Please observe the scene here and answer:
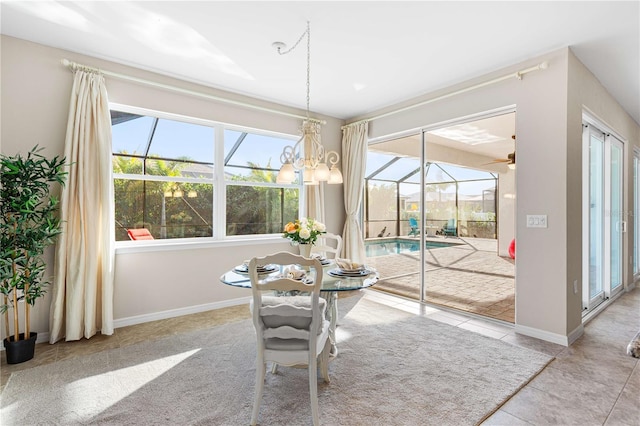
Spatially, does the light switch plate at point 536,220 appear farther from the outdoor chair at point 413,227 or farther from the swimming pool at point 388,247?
the swimming pool at point 388,247

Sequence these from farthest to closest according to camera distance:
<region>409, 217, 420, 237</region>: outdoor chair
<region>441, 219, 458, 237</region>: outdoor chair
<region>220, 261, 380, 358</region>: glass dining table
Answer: <region>409, 217, 420, 237</region>: outdoor chair, <region>441, 219, 458, 237</region>: outdoor chair, <region>220, 261, 380, 358</region>: glass dining table

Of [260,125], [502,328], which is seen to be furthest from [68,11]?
[502,328]

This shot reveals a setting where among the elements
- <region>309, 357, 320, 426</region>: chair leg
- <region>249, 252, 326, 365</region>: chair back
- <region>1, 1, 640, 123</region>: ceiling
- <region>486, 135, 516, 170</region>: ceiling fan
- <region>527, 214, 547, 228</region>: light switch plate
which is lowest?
<region>309, 357, 320, 426</region>: chair leg

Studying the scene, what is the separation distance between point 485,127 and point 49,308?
5.05 meters

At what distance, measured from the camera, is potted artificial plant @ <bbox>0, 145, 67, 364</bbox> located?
2.45m

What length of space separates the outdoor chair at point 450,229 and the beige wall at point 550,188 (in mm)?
1074

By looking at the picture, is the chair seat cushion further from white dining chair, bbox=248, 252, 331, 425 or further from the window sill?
the window sill

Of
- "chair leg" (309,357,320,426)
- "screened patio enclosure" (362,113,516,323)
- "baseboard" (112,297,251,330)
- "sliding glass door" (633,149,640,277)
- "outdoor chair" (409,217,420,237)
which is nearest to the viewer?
"chair leg" (309,357,320,426)

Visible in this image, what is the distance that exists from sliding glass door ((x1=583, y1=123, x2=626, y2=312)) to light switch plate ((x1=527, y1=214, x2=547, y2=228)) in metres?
0.87

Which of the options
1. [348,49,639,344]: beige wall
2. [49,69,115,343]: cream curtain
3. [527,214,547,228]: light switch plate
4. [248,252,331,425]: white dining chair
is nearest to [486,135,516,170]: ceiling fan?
[348,49,639,344]: beige wall

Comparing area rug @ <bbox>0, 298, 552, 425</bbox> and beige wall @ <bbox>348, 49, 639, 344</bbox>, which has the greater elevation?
beige wall @ <bbox>348, 49, 639, 344</bbox>

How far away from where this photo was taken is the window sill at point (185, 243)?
3.40 m

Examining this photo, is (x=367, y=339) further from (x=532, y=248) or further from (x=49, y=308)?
(x=49, y=308)

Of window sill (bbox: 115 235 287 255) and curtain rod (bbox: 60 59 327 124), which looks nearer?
curtain rod (bbox: 60 59 327 124)
